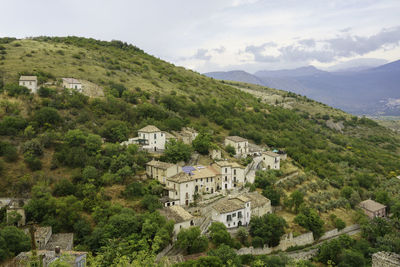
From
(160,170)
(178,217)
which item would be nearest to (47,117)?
(160,170)

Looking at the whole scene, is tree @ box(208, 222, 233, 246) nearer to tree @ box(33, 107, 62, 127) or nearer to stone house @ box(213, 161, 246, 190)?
stone house @ box(213, 161, 246, 190)

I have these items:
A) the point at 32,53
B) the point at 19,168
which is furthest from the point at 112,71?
the point at 19,168

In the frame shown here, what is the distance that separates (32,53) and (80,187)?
160 ft

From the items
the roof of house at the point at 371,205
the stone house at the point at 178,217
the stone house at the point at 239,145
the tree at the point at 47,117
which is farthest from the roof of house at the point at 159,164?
the roof of house at the point at 371,205

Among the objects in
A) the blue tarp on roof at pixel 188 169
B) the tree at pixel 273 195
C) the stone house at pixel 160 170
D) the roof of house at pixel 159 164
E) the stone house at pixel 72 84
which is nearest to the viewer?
the stone house at pixel 160 170

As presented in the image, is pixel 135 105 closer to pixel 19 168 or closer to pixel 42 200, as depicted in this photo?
pixel 19 168

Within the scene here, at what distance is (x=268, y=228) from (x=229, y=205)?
15.5ft

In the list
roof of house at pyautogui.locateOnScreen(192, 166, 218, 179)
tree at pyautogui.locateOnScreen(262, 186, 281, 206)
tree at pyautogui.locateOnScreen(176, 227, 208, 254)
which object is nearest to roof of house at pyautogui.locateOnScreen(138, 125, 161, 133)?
roof of house at pyautogui.locateOnScreen(192, 166, 218, 179)

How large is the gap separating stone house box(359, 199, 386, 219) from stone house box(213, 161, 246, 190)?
62.0 feet

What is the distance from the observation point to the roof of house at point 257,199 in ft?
122

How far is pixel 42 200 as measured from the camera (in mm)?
29906

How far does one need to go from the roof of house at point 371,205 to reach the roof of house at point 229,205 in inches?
874

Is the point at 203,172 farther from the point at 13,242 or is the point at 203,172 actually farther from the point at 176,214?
the point at 13,242

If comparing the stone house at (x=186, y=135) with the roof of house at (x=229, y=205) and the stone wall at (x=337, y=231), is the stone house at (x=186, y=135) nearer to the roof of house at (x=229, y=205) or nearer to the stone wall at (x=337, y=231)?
the roof of house at (x=229, y=205)
